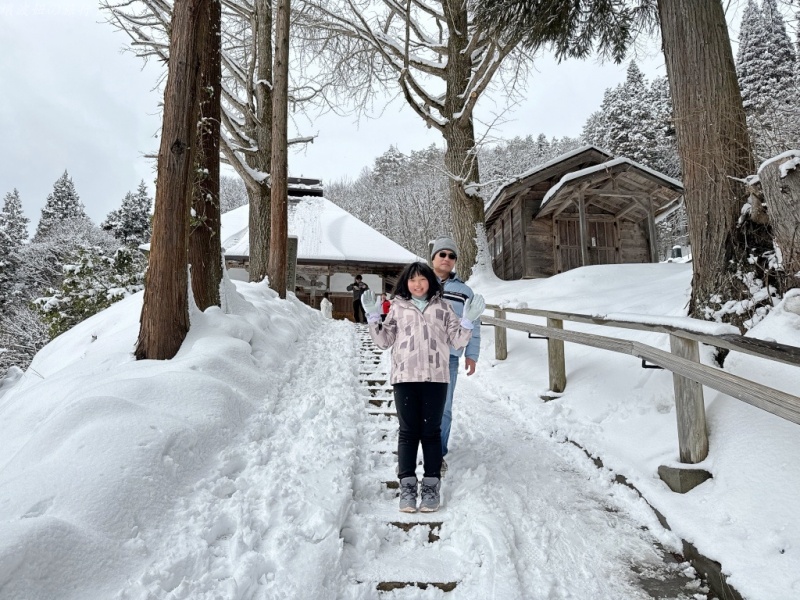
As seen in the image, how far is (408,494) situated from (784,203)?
119 inches

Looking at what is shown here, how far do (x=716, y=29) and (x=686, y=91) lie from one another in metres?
0.65

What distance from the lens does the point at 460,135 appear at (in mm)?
10555

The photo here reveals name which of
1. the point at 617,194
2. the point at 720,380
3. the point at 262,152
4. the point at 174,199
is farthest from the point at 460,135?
the point at 720,380

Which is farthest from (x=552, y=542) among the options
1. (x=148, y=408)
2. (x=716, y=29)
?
(x=716, y=29)

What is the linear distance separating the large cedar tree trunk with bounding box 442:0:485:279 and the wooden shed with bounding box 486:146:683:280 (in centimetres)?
258

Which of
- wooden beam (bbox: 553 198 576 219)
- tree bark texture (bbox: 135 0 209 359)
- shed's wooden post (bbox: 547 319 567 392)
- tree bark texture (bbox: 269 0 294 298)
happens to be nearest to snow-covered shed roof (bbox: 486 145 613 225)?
wooden beam (bbox: 553 198 576 219)

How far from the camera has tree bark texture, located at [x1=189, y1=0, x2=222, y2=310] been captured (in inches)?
195

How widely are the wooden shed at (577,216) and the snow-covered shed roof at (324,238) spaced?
16.5ft

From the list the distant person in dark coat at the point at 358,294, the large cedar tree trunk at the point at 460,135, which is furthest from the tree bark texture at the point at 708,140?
the distant person in dark coat at the point at 358,294

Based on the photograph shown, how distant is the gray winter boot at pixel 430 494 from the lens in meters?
2.43

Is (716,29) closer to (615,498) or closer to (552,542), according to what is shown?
(615,498)

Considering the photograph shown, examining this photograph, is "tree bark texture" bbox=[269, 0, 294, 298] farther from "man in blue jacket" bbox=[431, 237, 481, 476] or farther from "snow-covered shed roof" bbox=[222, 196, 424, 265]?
"snow-covered shed roof" bbox=[222, 196, 424, 265]

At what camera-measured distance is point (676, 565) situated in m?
2.07

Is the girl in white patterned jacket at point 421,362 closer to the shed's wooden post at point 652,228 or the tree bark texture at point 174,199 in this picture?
the tree bark texture at point 174,199
